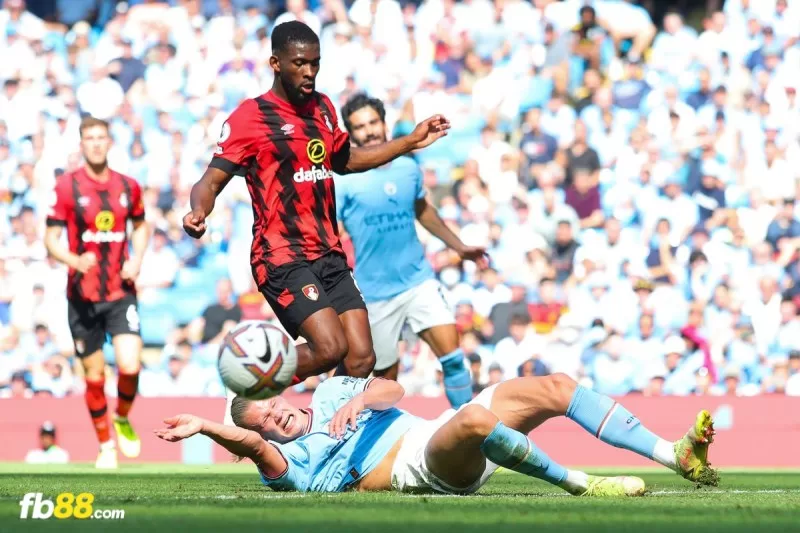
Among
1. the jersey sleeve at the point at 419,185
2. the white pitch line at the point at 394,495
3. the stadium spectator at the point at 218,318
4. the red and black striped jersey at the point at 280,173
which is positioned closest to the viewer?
the white pitch line at the point at 394,495

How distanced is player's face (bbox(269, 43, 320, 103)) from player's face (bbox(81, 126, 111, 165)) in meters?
3.80

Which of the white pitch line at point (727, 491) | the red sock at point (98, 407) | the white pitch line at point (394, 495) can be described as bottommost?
the red sock at point (98, 407)

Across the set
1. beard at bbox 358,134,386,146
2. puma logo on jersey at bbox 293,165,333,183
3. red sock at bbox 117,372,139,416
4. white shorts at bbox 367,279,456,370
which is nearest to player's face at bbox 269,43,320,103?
puma logo on jersey at bbox 293,165,333,183

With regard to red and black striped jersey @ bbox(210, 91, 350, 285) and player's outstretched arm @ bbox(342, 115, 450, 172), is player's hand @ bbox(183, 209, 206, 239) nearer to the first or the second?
red and black striped jersey @ bbox(210, 91, 350, 285)

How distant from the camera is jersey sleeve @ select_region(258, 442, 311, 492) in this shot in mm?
6934

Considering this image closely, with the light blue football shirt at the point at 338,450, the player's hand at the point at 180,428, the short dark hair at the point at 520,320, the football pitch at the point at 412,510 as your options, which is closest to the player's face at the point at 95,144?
the football pitch at the point at 412,510

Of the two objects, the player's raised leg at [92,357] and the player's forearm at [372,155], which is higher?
the player's forearm at [372,155]

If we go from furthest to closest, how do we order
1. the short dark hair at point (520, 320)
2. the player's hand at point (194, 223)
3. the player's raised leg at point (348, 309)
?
the short dark hair at point (520, 320), the player's raised leg at point (348, 309), the player's hand at point (194, 223)

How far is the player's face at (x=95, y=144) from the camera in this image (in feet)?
39.9

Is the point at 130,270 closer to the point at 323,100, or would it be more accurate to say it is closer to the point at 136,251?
the point at 136,251

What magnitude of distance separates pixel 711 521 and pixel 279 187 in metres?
4.14

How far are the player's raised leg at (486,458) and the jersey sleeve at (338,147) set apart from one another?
2977 millimetres

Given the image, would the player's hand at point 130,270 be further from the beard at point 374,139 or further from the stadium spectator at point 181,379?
the stadium spectator at point 181,379

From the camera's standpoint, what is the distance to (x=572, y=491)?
6887 mm
